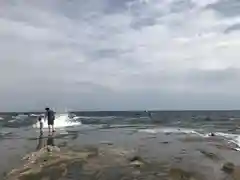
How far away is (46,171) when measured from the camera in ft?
54.1

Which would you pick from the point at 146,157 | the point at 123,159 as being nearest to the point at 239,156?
the point at 146,157

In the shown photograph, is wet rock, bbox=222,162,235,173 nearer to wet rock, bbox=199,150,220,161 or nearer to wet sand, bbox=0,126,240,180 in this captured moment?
wet sand, bbox=0,126,240,180

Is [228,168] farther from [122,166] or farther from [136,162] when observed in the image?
[122,166]

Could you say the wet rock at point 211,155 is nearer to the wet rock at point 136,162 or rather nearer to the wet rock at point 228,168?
the wet rock at point 228,168

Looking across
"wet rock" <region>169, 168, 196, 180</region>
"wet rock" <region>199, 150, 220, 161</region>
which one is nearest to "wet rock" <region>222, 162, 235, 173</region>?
"wet rock" <region>169, 168, 196, 180</region>

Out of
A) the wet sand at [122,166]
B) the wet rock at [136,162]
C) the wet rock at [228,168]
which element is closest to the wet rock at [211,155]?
the wet sand at [122,166]

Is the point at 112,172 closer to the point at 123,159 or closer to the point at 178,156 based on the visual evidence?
the point at 123,159

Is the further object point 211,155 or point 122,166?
point 211,155

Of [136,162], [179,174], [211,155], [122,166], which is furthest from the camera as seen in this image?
A: [211,155]

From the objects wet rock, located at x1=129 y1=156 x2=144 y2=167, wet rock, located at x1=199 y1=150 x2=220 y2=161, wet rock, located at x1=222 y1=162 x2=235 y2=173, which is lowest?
wet rock, located at x1=222 y1=162 x2=235 y2=173

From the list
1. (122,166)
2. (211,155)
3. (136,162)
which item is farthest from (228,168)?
(211,155)

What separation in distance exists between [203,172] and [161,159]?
14.4 feet

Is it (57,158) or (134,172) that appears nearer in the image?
(134,172)

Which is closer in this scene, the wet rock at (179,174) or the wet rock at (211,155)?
the wet rock at (179,174)
